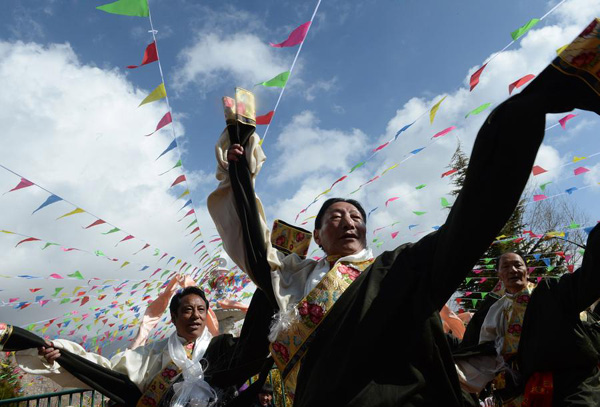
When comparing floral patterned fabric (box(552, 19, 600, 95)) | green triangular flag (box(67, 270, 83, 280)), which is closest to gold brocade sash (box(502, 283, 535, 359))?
floral patterned fabric (box(552, 19, 600, 95))

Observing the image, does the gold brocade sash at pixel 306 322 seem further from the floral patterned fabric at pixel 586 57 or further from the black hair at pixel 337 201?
the floral patterned fabric at pixel 586 57

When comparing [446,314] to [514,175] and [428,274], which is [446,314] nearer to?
[428,274]

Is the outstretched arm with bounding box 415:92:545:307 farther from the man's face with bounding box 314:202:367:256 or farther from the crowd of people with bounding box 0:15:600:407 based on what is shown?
the man's face with bounding box 314:202:367:256

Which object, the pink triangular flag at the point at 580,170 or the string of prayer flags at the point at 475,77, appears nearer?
the string of prayer flags at the point at 475,77

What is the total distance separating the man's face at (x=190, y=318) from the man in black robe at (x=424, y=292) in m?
2.07

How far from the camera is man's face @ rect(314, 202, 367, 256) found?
2234 mm

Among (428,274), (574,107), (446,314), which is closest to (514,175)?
(574,107)

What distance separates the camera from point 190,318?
394 cm

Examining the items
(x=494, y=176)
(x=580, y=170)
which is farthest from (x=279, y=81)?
(x=580, y=170)

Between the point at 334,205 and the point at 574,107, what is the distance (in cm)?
132

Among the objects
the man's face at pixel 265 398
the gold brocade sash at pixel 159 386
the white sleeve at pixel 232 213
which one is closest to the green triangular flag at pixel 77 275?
the man's face at pixel 265 398

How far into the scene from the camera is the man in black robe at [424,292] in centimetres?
124

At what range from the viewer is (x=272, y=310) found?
2.34 meters

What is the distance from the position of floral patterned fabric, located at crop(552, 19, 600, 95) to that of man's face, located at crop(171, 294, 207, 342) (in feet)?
11.5
